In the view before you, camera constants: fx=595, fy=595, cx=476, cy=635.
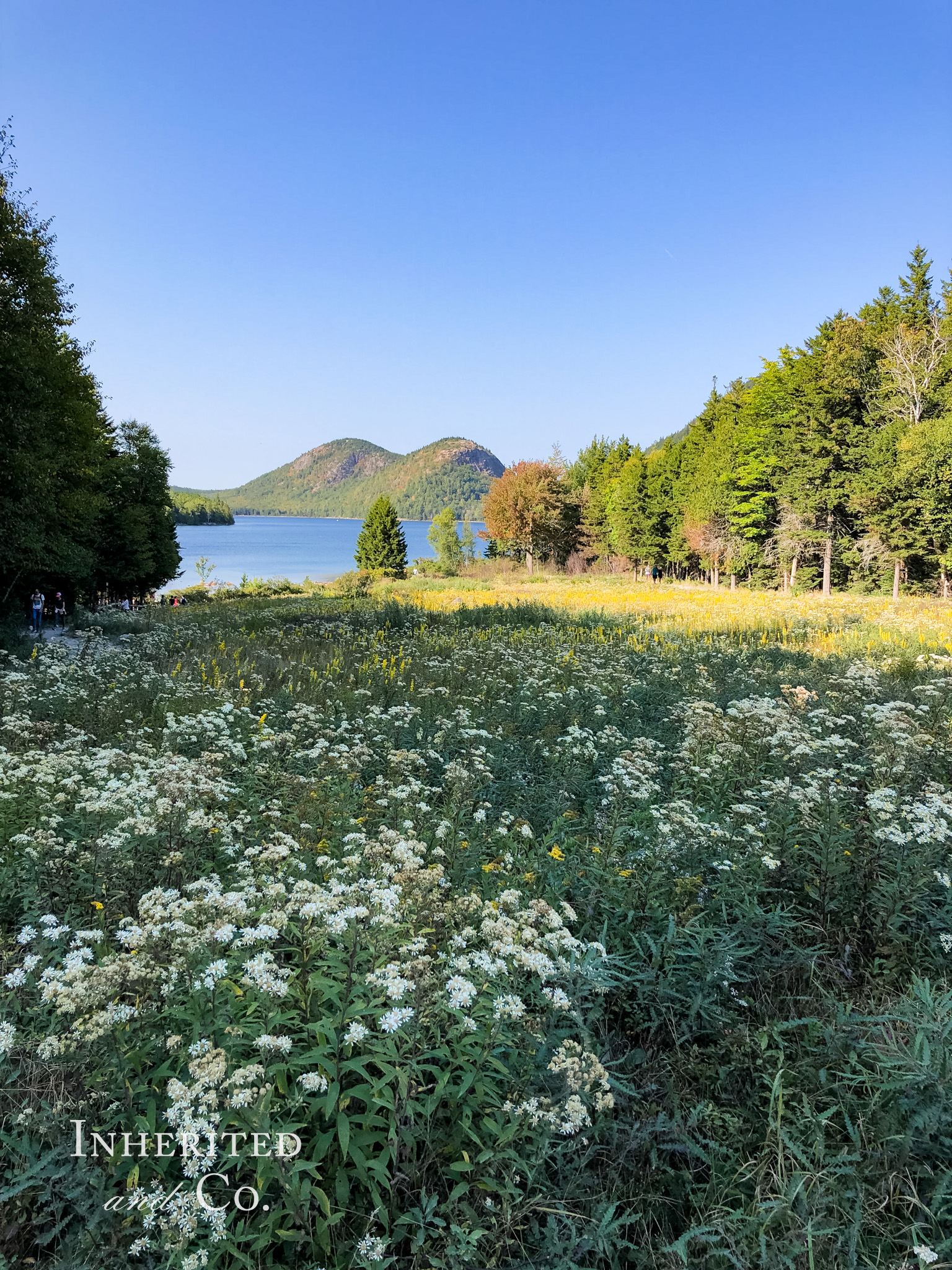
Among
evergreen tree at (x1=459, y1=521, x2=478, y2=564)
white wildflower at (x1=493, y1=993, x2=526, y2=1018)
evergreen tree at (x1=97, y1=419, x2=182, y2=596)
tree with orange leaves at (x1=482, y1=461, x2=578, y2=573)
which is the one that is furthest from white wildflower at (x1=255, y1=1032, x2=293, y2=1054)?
evergreen tree at (x1=459, y1=521, x2=478, y2=564)

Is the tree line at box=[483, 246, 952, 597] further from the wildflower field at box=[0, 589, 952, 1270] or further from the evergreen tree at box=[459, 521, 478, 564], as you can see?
the wildflower field at box=[0, 589, 952, 1270]

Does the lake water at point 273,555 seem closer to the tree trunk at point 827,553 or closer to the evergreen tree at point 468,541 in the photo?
the evergreen tree at point 468,541

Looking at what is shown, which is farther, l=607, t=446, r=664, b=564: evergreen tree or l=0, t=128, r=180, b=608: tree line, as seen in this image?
l=607, t=446, r=664, b=564: evergreen tree

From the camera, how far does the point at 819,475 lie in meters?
31.8

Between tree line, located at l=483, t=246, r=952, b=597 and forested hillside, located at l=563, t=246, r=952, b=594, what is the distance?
0.08 meters

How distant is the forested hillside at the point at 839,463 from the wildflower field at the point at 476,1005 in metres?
26.8

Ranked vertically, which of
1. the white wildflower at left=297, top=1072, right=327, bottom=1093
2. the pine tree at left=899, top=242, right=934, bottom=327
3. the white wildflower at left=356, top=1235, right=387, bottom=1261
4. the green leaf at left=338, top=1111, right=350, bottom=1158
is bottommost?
the white wildflower at left=356, top=1235, right=387, bottom=1261

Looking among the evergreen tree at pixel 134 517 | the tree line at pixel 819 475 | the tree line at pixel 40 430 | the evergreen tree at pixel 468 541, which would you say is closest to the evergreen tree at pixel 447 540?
the evergreen tree at pixel 468 541

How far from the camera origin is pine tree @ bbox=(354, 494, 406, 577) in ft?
205

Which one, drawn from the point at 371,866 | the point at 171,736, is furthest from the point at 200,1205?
the point at 171,736

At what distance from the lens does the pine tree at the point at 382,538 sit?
62.4 meters

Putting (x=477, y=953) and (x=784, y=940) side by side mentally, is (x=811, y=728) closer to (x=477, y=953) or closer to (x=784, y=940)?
(x=784, y=940)

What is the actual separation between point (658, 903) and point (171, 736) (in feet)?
16.5

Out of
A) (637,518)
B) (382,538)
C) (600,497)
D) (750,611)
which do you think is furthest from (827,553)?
(382,538)
